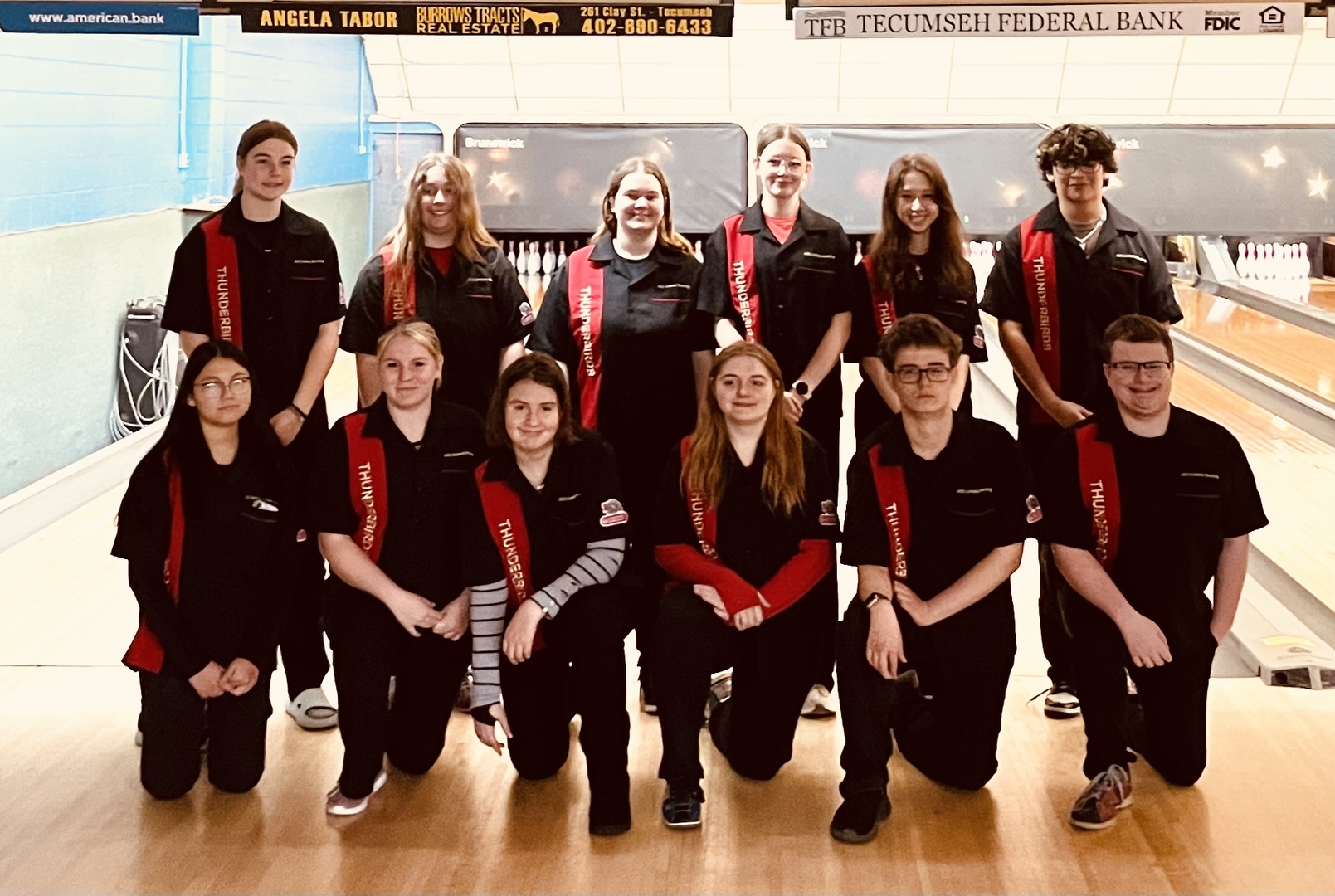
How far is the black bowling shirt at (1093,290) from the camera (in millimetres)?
3172

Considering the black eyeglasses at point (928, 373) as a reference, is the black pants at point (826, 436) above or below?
below

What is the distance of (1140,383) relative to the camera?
275 cm

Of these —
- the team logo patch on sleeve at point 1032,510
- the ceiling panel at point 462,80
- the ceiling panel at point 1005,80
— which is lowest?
the team logo patch on sleeve at point 1032,510

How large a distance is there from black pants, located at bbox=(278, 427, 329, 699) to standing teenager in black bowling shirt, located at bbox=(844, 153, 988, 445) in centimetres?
117

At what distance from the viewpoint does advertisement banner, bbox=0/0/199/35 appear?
10.8 feet

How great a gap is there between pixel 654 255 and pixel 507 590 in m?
0.84

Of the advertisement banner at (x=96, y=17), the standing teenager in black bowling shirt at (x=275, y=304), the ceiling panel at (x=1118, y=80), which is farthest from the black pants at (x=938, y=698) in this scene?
the ceiling panel at (x=1118, y=80)

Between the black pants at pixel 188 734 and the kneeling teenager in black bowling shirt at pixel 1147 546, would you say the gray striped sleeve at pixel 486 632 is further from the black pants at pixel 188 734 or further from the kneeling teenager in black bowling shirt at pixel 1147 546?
the kneeling teenager in black bowling shirt at pixel 1147 546

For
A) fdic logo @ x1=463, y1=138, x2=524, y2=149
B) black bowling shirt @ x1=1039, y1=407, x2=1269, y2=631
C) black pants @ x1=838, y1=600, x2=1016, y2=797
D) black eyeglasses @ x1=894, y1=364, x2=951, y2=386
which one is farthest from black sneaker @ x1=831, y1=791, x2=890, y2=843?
fdic logo @ x1=463, y1=138, x2=524, y2=149

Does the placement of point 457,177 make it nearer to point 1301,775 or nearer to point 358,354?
point 358,354

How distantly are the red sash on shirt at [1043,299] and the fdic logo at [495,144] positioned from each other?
5.51 meters

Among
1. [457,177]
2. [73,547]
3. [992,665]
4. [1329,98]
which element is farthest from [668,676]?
[1329,98]

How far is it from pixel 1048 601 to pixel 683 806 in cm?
87

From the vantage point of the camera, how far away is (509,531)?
2770 millimetres
